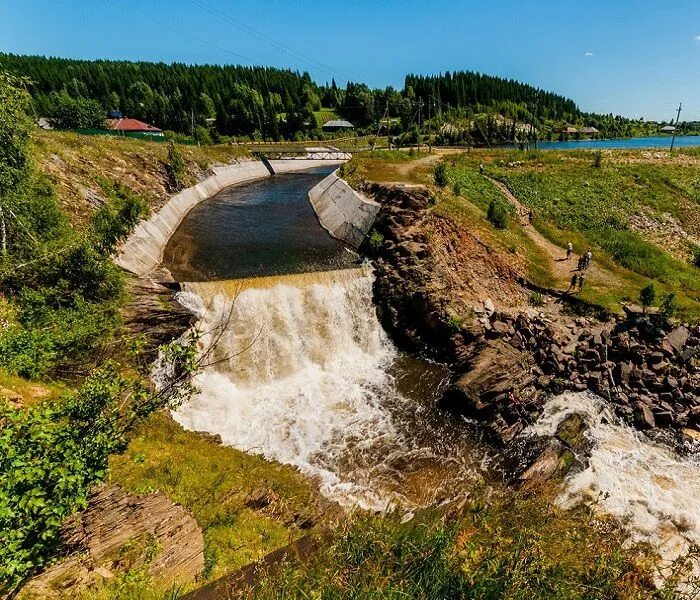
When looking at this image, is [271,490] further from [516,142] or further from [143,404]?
[516,142]

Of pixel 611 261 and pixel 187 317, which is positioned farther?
pixel 611 261

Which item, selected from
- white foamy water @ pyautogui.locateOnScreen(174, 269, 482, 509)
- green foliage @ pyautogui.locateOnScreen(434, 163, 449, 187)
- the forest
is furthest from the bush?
the forest

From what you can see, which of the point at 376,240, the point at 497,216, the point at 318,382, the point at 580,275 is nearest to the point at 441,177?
the point at 497,216

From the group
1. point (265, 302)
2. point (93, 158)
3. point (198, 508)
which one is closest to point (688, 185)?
point (265, 302)

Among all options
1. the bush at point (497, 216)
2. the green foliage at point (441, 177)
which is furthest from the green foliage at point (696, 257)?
the green foliage at point (441, 177)

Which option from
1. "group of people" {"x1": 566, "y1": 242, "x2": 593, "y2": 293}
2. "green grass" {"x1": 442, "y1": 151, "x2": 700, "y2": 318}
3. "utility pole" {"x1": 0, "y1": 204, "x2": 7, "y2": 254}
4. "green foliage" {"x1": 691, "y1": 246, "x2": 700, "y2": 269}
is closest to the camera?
"utility pole" {"x1": 0, "y1": 204, "x2": 7, "y2": 254}

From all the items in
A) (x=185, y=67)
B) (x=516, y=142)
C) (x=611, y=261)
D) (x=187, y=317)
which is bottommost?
(x=187, y=317)

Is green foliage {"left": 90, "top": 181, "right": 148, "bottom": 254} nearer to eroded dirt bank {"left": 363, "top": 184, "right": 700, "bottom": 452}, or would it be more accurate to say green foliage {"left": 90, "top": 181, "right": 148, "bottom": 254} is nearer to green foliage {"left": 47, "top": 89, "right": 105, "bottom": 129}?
eroded dirt bank {"left": 363, "top": 184, "right": 700, "bottom": 452}
